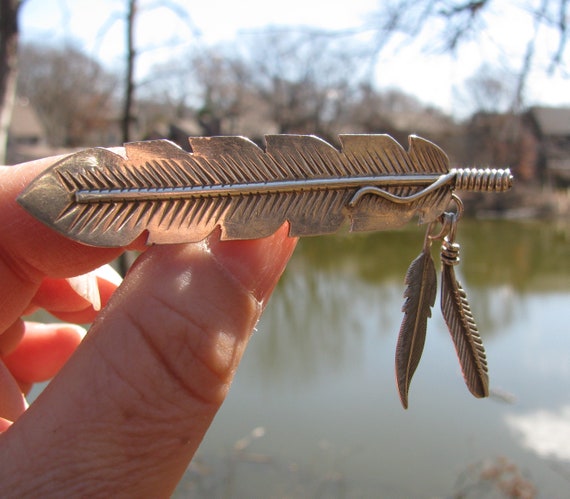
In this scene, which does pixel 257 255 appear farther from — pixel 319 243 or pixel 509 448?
pixel 319 243

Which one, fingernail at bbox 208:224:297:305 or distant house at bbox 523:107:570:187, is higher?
fingernail at bbox 208:224:297:305

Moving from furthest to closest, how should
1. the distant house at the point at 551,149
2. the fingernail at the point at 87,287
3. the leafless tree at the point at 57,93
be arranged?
1. the leafless tree at the point at 57,93
2. the distant house at the point at 551,149
3. the fingernail at the point at 87,287

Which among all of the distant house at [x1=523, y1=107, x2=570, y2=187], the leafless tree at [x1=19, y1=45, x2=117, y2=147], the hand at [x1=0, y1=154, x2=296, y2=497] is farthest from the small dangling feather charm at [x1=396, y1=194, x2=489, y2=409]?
the leafless tree at [x1=19, y1=45, x2=117, y2=147]

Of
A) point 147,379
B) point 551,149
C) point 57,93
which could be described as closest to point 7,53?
point 147,379

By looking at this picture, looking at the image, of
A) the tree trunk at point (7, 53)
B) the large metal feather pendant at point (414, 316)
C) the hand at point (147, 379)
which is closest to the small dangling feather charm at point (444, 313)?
the large metal feather pendant at point (414, 316)

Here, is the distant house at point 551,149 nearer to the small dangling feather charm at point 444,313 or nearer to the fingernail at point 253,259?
the small dangling feather charm at point 444,313

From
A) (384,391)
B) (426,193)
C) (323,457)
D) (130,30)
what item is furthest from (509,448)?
(130,30)

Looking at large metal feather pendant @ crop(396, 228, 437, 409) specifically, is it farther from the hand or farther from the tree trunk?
the tree trunk
